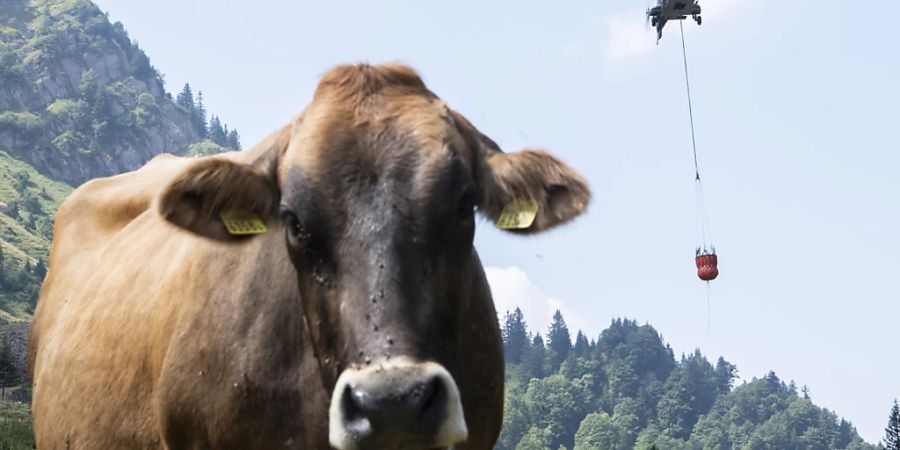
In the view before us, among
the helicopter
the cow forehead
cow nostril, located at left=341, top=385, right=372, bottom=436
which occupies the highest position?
the helicopter

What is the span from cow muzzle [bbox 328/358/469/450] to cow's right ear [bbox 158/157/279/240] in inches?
55.1

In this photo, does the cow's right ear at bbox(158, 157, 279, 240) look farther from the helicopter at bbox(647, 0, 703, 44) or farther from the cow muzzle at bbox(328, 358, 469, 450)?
the helicopter at bbox(647, 0, 703, 44)

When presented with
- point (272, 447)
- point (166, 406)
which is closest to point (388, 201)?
point (272, 447)

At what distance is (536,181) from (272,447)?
77.7 inches

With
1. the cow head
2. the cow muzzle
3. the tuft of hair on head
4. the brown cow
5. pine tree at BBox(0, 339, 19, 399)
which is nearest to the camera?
the cow muzzle

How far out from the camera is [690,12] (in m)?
41.5

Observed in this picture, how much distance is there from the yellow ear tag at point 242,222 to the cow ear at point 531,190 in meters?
1.20

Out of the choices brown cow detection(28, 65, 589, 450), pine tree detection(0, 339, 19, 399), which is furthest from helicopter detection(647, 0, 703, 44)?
pine tree detection(0, 339, 19, 399)

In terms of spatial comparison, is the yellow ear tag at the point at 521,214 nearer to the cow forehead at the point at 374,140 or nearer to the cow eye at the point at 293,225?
the cow forehead at the point at 374,140

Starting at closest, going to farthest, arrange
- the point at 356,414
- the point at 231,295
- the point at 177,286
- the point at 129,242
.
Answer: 1. the point at 356,414
2. the point at 231,295
3. the point at 177,286
4. the point at 129,242

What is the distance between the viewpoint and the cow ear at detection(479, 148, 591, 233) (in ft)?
18.7

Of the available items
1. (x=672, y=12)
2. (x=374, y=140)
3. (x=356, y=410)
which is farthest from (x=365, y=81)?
(x=672, y=12)

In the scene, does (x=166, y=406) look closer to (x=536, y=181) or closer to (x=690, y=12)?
(x=536, y=181)

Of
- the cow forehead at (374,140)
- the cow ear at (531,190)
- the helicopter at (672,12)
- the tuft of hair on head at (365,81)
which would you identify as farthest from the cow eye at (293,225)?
the helicopter at (672,12)
